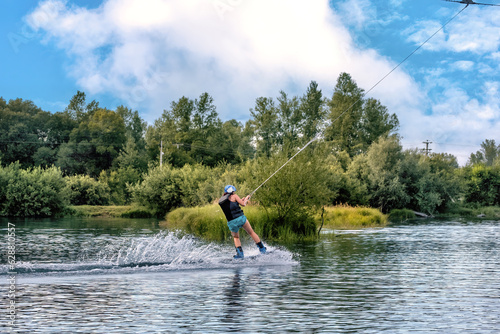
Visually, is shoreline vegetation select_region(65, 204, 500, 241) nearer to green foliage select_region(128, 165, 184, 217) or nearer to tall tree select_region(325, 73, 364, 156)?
green foliage select_region(128, 165, 184, 217)

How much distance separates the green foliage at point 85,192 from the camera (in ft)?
212

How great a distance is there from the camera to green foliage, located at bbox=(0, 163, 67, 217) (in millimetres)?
53531

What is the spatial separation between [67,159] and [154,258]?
2881 inches

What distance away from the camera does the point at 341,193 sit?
56781mm

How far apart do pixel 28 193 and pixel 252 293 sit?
4753 centimetres

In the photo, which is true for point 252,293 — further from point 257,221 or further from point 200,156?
point 200,156

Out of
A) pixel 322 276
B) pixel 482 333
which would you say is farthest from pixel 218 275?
pixel 482 333

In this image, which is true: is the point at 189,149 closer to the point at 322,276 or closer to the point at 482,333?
the point at 322,276

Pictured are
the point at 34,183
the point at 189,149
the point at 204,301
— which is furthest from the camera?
the point at 189,149

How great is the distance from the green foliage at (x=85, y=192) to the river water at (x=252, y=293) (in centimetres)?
4618

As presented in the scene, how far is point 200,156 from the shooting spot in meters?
86.1

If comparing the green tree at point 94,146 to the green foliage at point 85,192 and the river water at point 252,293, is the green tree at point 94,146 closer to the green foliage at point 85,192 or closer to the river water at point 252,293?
the green foliage at point 85,192

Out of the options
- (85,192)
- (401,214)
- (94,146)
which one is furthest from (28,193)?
(401,214)

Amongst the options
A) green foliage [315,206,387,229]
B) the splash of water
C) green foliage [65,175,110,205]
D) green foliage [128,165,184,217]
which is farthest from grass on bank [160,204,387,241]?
green foliage [65,175,110,205]
